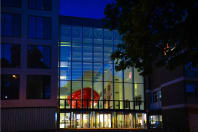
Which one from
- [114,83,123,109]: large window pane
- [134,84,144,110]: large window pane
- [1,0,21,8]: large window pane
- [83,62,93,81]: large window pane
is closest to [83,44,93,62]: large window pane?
[83,62,93,81]: large window pane

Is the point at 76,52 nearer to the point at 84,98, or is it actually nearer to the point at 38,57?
the point at 84,98

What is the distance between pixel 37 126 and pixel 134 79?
1436 cm

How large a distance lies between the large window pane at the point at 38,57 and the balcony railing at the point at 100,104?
5.81m

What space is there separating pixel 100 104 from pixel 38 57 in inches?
389

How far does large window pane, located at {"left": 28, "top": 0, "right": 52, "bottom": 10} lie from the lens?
Answer: 28703mm

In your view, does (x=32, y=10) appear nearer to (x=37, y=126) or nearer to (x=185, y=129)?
(x=37, y=126)

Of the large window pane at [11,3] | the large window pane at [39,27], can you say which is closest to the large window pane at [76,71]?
the large window pane at [39,27]

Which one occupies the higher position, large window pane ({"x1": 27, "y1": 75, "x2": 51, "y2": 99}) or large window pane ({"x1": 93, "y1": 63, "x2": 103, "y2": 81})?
large window pane ({"x1": 93, "y1": 63, "x2": 103, "y2": 81})

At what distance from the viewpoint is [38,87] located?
27.5 metres

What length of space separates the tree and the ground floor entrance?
18422 mm

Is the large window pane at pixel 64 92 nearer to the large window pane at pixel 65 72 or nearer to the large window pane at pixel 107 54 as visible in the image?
the large window pane at pixel 65 72

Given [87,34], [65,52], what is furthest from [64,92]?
[87,34]

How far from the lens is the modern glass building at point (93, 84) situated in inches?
Answer: 1257

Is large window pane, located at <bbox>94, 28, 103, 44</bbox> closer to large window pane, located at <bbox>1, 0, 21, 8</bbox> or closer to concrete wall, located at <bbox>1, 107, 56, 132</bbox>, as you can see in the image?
large window pane, located at <bbox>1, 0, 21, 8</bbox>
